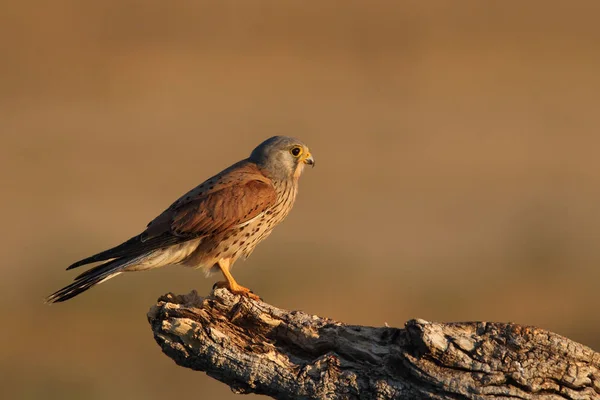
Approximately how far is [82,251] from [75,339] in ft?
6.73

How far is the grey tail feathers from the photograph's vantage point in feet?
24.5

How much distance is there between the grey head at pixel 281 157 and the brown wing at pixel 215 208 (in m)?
0.33

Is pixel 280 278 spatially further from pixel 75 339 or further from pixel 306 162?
pixel 306 162

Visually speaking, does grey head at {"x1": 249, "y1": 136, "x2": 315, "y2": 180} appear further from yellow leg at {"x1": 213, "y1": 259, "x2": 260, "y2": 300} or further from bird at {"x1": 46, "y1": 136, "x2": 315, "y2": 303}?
yellow leg at {"x1": 213, "y1": 259, "x2": 260, "y2": 300}

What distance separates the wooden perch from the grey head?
218 centimetres

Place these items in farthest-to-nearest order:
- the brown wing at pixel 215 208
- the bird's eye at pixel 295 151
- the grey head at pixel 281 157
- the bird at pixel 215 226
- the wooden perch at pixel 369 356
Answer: the bird's eye at pixel 295 151 → the grey head at pixel 281 157 → the brown wing at pixel 215 208 → the bird at pixel 215 226 → the wooden perch at pixel 369 356

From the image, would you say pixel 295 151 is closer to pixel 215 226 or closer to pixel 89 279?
pixel 215 226

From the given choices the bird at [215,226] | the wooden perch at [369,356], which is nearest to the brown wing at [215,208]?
the bird at [215,226]

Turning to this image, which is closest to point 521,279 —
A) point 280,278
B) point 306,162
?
point 280,278

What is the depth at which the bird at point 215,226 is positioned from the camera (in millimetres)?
7922

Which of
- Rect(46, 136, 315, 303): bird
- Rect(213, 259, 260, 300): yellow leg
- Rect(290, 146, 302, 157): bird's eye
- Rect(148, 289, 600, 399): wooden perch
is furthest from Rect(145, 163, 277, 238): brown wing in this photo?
Rect(148, 289, 600, 399): wooden perch

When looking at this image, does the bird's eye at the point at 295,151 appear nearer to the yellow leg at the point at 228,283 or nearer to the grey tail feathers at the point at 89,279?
the yellow leg at the point at 228,283

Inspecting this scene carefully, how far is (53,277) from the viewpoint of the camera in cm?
1441

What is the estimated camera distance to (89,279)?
24.7ft
